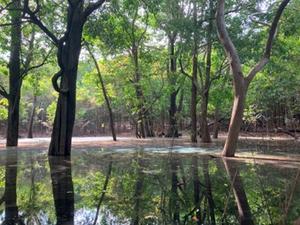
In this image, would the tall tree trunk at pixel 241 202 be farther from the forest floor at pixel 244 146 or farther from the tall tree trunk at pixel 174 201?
the forest floor at pixel 244 146

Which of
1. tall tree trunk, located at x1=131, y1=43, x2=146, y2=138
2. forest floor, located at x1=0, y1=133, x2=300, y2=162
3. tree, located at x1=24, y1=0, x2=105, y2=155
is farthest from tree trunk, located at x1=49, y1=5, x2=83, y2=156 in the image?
tall tree trunk, located at x1=131, y1=43, x2=146, y2=138

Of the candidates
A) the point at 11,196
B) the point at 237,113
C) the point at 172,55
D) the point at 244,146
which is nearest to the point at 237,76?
the point at 237,113

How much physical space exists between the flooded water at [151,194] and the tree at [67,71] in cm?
347

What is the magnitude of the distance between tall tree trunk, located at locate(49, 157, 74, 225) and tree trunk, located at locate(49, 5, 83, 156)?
355 cm

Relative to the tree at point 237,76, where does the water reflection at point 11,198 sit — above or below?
below

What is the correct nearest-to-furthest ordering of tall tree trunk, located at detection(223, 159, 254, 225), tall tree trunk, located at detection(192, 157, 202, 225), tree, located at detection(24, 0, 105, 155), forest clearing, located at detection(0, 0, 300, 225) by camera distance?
1. tall tree trunk, located at detection(223, 159, 254, 225)
2. tall tree trunk, located at detection(192, 157, 202, 225)
3. forest clearing, located at detection(0, 0, 300, 225)
4. tree, located at detection(24, 0, 105, 155)

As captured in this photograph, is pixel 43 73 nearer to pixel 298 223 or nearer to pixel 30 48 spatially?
pixel 30 48

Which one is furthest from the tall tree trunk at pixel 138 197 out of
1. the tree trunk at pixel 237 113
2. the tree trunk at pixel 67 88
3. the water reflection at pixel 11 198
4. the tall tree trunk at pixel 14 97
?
the tall tree trunk at pixel 14 97

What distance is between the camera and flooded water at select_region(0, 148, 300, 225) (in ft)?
14.9

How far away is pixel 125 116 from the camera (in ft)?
133

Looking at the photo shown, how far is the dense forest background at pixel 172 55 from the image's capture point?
15070 millimetres

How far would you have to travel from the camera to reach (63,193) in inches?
242

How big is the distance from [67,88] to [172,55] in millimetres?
9150

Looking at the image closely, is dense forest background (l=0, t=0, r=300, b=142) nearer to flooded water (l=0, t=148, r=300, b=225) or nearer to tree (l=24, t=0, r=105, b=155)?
tree (l=24, t=0, r=105, b=155)
